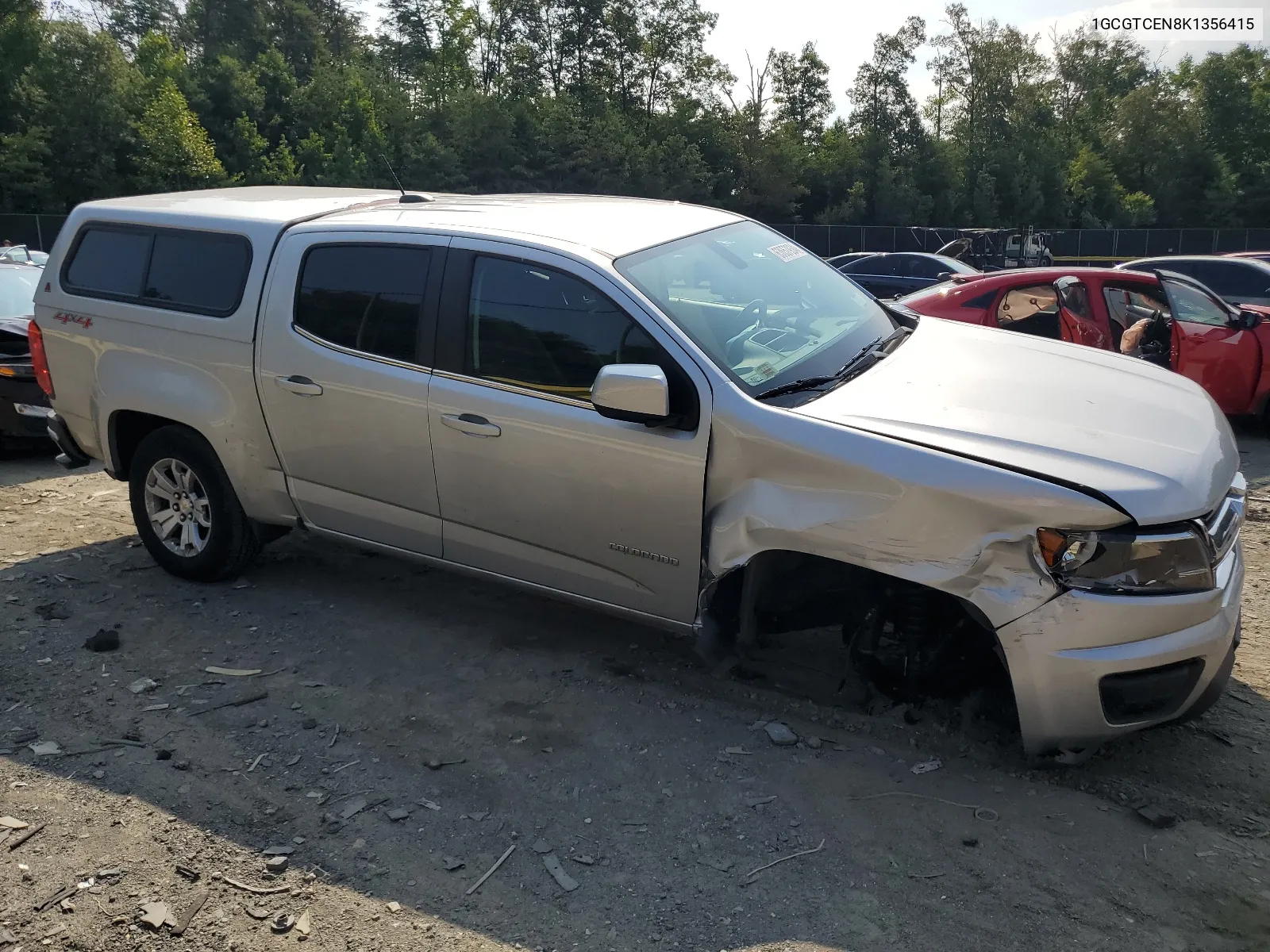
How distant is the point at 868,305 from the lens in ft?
15.8

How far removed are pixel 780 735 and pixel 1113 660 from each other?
1218mm

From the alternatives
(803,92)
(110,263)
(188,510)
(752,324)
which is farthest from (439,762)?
(803,92)

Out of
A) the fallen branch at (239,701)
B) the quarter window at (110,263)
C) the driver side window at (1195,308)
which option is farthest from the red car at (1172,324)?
the fallen branch at (239,701)

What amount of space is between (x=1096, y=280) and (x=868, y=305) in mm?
5013

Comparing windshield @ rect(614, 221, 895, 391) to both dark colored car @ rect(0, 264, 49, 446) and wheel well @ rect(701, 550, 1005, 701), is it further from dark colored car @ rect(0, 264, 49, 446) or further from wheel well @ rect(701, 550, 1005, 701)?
dark colored car @ rect(0, 264, 49, 446)

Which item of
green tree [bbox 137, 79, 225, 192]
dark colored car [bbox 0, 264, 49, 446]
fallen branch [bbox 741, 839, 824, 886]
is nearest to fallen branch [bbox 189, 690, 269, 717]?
fallen branch [bbox 741, 839, 824, 886]

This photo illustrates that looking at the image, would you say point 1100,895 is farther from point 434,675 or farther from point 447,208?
point 447,208

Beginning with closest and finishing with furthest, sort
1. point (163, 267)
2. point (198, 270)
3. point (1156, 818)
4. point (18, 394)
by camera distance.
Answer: point (1156, 818)
point (198, 270)
point (163, 267)
point (18, 394)

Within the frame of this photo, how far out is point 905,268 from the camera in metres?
18.7

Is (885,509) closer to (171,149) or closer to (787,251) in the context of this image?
(787,251)

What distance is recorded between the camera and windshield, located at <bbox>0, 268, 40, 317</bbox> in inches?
328

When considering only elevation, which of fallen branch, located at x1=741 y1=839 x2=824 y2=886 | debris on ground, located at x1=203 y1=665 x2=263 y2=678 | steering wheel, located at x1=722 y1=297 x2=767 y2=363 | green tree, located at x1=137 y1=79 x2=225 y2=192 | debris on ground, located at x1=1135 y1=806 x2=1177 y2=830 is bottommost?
fallen branch, located at x1=741 y1=839 x2=824 y2=886

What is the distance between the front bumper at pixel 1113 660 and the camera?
3.19 meters

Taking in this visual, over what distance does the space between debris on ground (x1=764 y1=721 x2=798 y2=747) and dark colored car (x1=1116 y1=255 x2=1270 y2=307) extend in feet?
28.9
